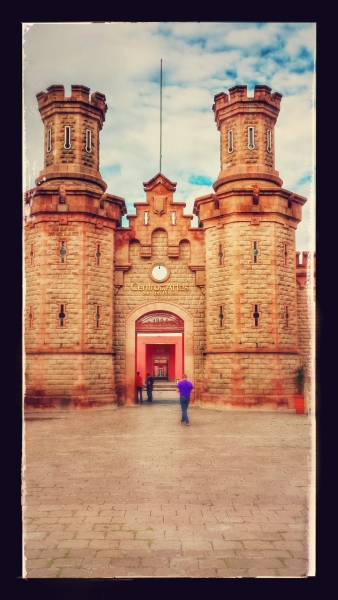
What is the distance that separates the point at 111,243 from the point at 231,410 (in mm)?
8873

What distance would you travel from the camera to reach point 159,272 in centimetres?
2328

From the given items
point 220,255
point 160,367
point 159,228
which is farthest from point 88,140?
point 160,367

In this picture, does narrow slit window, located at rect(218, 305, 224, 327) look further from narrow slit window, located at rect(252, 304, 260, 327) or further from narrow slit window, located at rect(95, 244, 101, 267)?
narrow slit window, located at rect(95, 244, 101, 267)

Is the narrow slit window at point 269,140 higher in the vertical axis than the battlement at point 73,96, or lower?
lower

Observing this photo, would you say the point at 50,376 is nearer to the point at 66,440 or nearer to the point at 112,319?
the point at 112,319

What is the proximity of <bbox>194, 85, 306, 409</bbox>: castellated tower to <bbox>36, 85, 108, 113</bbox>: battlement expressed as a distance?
5385mm

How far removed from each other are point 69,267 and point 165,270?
4568 millimetres

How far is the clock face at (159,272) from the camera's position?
2322 cm

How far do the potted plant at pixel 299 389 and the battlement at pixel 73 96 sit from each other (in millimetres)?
14317

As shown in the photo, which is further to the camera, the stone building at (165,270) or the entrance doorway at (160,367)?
the entrance doorway at (160,367)

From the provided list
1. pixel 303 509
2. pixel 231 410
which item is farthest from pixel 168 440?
pixel 231 410

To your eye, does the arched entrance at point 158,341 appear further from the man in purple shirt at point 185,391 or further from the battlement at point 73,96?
the battlement at point 73,96

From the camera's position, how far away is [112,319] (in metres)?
22.2

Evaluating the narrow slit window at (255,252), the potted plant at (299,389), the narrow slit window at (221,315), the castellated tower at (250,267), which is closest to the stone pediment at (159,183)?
the castellated tower at (250,267)
